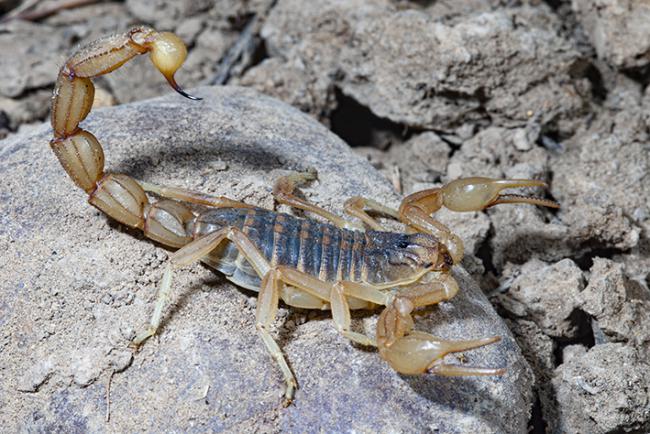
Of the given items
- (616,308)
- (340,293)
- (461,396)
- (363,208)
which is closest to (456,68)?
(363,208)

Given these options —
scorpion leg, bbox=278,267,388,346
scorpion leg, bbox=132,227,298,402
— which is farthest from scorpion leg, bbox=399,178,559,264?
scorpion leg, bbox=132,227,298,402

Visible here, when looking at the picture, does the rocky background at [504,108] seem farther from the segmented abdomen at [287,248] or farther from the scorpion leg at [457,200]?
the segmented abdomen at [287,248]

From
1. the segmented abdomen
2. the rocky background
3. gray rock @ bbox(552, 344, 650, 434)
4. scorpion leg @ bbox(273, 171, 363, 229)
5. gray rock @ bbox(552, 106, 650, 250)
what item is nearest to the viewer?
the segmented abdomen

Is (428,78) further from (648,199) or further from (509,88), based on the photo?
(648,199)

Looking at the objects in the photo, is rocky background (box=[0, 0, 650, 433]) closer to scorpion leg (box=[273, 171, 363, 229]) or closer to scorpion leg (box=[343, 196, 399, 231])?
scorpion leg (box=[343, 196, 399, 231])

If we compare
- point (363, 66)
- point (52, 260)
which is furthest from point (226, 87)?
point (52, 260)
